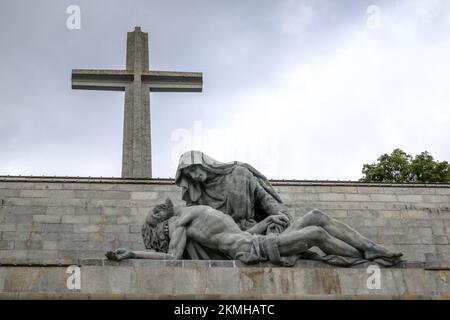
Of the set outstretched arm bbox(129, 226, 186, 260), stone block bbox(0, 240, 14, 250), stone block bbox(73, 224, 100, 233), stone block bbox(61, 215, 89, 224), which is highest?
Result: stone block bbox(61, 215, 89, 224)

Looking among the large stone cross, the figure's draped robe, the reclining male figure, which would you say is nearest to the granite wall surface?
the reclining male figure

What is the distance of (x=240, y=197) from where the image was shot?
43.8 feet

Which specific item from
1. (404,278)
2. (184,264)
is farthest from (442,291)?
(184,264)

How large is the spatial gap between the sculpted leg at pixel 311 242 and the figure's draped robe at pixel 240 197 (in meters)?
1.09

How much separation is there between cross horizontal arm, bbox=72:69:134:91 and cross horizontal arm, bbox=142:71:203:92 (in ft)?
1.40

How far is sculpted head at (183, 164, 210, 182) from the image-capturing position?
13414 mm

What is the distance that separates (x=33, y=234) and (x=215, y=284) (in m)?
6.49

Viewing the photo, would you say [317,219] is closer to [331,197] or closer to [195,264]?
[195,264]

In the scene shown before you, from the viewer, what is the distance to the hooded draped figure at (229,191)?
13.3 metres

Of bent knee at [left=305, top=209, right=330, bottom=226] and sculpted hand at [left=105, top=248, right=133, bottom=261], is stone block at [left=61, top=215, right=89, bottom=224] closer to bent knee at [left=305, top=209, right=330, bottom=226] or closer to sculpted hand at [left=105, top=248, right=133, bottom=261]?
sculpted hand at [left=105, top=248, right=133, bottom=261]

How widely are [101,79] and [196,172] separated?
733cm

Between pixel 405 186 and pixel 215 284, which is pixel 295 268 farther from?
pixel 405 186

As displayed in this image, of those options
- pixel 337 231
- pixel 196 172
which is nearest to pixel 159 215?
pixel 196 172
